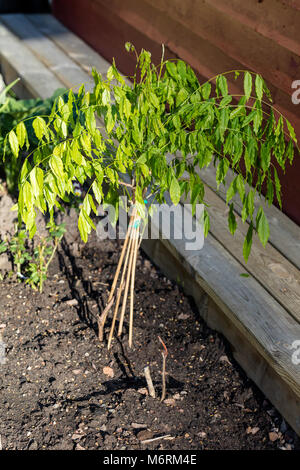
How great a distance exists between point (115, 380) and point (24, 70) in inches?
111

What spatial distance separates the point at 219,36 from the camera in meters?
3.17

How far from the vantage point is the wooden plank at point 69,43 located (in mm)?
4395

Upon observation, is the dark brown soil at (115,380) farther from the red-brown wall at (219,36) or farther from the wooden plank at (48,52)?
the wooden plank at (48,52)

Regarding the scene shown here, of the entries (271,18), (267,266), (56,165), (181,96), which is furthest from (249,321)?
(271,18)

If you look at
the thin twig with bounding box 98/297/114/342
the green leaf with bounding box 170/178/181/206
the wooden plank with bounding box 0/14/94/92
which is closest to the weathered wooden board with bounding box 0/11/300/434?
the thin twig with bounding box 98/297/114/342

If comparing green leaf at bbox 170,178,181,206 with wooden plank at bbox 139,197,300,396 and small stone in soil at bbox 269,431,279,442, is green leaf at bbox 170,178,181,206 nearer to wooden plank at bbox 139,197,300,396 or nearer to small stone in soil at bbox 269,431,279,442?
wooden plank at bbox 139,197,300,396

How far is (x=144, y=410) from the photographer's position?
7.13 ft

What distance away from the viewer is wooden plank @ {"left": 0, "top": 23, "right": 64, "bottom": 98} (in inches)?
157

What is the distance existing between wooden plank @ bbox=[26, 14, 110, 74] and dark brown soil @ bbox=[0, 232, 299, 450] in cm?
221

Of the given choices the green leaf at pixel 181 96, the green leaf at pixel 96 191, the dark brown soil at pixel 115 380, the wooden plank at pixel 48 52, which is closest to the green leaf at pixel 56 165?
the green leaf at pixel 96 191

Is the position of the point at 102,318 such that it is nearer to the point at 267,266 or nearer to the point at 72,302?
the point at 72,302

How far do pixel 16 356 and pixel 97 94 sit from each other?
1.25 metres
